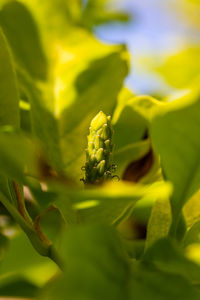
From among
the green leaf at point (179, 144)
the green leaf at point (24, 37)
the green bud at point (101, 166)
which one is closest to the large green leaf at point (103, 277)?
the green leaf at point (179, 144)

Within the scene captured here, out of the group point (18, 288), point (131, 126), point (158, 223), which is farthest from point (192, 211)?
point (18, 288)

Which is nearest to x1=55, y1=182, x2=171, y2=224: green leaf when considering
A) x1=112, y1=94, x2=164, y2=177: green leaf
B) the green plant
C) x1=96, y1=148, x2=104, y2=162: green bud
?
the green plant

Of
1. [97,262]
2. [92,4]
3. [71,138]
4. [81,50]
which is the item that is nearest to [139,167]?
[71,138]

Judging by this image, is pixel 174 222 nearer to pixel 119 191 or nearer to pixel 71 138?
pixel 119 191

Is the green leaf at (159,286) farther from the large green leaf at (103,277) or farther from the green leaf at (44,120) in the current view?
the green leaf at (44,120)

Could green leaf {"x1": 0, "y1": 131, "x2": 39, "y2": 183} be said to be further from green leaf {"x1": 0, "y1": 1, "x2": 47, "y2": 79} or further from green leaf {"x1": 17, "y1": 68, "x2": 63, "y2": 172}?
green leaf {"x1": 0, "y1": 1, "x2": 47, "y2": 79}

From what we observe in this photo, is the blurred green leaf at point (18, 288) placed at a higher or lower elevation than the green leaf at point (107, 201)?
lower

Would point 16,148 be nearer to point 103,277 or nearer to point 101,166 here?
point 103,277
